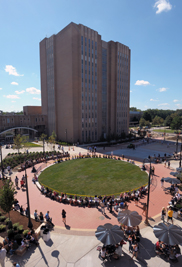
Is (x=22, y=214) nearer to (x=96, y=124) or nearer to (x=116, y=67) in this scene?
(x=96, y=124)

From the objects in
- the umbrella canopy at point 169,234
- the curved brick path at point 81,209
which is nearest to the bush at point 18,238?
the curved brick path at point 81,209

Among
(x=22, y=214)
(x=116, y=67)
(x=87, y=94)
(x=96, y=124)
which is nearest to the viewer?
(x=22, y=214)

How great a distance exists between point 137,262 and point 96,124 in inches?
2056

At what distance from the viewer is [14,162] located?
107 ft

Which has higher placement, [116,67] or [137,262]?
[116,67]

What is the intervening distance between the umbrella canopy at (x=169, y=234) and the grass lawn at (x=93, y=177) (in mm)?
9123

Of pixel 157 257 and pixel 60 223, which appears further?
Result: pixel 60 223

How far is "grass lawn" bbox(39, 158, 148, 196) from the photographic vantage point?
2143cm

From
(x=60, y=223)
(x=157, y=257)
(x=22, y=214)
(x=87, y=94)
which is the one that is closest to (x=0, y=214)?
(x=22, y=214)

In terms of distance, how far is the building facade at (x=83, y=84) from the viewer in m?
54.6

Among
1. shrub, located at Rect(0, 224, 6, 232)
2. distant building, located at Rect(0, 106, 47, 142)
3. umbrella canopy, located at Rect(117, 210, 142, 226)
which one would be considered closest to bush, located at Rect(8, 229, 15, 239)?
shrub, located at Rect(0, 224, 6, 232)

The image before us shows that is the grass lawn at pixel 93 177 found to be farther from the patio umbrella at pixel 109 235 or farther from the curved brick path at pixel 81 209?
the patio umbrella at pixel 109 235

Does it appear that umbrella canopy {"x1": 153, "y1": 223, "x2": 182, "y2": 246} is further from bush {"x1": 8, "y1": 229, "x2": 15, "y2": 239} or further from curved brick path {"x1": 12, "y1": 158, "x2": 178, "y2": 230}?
bush {"x1": 8, "y1": 229, "x2": 15, "y2": 239}

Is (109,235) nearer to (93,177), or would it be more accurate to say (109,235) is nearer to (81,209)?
(81,209)
